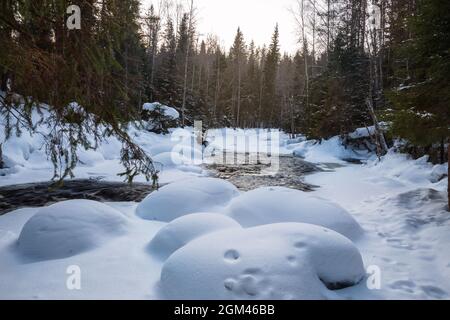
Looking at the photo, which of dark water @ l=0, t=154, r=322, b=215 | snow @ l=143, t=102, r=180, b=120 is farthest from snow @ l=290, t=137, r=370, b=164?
snow @ l=143, t=102, r=180, b=120

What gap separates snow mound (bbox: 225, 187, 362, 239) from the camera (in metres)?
5.40

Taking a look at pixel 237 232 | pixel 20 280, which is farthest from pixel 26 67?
pixel 237 232

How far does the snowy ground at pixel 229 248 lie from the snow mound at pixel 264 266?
0.01 meters

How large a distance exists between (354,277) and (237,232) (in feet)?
4.66

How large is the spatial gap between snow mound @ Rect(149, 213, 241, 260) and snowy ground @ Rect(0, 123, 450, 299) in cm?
2

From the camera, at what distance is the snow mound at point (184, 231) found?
14.4 ft

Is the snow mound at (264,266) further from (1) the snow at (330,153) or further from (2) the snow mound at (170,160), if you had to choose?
(1) the snow at (330,153)

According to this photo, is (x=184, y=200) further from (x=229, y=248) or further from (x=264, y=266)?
(x=264, y=266)

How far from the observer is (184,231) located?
14.7 feet

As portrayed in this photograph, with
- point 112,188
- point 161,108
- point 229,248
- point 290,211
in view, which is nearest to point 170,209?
point 290,211

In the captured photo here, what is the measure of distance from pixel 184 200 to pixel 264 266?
3.49 m

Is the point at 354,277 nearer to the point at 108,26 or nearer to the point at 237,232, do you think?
the point at 237,232

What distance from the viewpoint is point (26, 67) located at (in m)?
3.38
